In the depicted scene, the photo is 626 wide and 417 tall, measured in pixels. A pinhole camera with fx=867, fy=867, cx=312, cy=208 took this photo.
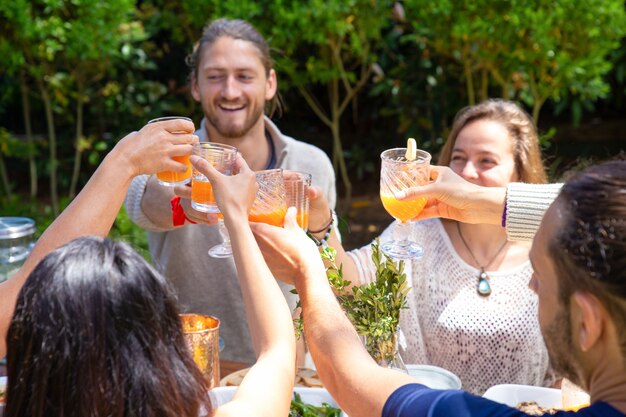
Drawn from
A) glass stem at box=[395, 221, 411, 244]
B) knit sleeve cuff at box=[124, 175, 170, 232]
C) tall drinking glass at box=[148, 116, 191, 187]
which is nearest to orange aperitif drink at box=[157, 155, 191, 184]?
tall drinking glass at box=[148, 116, 191, 187]

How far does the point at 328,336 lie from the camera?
1.95 m

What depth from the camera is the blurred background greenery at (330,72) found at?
5.92 metres

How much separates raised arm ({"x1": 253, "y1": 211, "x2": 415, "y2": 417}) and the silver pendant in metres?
1.27

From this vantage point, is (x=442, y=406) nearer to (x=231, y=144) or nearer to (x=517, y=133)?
(x=517, y=133)

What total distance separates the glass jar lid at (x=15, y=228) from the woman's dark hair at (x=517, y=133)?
5.40 ft

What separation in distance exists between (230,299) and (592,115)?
551cm

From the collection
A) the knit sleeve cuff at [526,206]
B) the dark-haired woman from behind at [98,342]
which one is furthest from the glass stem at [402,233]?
the dark-haired woman from behind at [98,342]

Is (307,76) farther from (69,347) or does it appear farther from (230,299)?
(69,347)

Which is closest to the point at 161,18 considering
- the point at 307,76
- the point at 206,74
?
the point at 307,76

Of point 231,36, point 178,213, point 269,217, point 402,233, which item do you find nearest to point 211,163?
Result: point 269,217

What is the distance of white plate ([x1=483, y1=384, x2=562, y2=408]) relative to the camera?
238cm

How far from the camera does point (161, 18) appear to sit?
693 centimetres

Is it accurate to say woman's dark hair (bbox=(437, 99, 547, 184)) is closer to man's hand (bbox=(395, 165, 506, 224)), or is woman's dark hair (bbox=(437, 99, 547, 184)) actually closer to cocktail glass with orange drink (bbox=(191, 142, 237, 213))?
man's hand (bbox=(395, 165, 506, 224))

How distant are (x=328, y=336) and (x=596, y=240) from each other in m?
0.67
